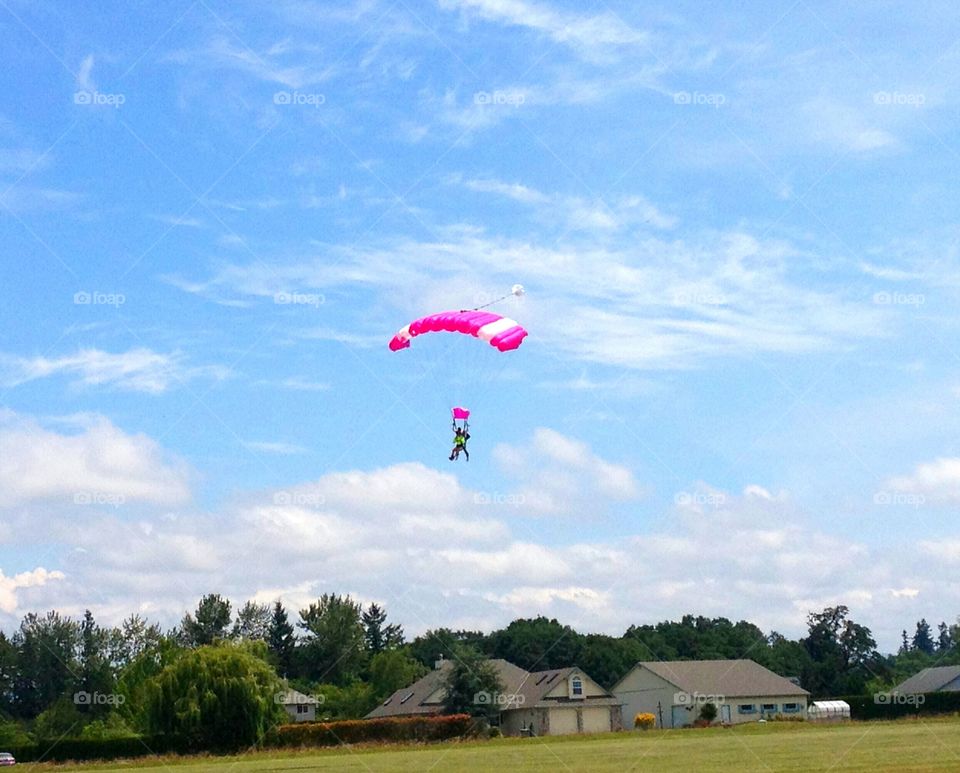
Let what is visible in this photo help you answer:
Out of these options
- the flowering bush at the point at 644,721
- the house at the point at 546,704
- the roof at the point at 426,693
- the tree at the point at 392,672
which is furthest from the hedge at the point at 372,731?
the tree at the point at 392,672

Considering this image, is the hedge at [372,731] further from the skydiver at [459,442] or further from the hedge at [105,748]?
the skydiver at [459,442]

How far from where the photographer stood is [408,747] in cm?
5159

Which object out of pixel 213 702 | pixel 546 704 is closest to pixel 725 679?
pixel 546 704

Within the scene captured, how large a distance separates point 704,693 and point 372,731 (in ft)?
94.8

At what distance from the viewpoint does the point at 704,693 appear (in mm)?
76438

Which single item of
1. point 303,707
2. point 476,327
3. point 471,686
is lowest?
point 303,707

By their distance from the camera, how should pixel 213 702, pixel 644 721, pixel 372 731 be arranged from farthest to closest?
pixel 644 721
pixel 372 731
pixel 213 702

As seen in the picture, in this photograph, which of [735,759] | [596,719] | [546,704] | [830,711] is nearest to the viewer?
[735,759]

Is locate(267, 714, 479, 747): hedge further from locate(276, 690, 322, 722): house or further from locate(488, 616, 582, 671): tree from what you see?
locate(488, 616, 582, 671): tree

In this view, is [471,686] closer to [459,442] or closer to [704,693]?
[704,693]

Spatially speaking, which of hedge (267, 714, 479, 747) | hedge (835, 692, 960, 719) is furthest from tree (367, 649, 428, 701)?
hedge (835, 692, 960, 719)

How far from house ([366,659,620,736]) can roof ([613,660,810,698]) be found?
4640 mm

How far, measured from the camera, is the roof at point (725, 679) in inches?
3039

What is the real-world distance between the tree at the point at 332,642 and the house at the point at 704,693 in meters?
44.1
